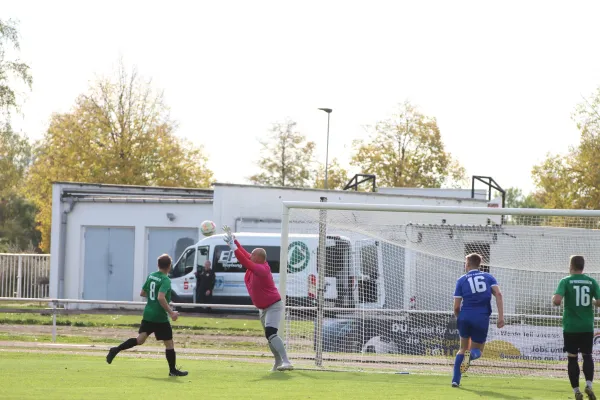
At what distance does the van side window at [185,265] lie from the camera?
3275 centimetres

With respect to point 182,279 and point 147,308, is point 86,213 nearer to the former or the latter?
point 182,279

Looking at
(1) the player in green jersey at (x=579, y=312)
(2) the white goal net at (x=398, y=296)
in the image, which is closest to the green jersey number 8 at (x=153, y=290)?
(2) the white goal net at (x=398, y=296)

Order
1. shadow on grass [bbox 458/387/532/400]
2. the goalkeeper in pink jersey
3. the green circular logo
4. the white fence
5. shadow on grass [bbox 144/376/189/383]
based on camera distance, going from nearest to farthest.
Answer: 1. shadow on grass [bbox 458/387/532/400]
2. shadow on grass [bbox 144/376/189/383]
3. the goalkeeper in pink jersey
4. the green circular logo
5. the white fence

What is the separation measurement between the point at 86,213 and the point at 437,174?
897 inches

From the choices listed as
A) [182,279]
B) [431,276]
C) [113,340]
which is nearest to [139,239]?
[182,279]

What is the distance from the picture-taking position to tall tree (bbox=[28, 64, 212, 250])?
1889 inches

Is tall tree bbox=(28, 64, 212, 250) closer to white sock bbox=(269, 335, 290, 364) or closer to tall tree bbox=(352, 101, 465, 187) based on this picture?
tall tree bbox=(352, 101, 465, 187)

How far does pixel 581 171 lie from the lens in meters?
46.4

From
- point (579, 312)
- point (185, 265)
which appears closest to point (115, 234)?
point (185, 265)

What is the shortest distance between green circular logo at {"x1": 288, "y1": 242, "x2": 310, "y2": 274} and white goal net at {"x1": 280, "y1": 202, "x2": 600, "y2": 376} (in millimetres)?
24

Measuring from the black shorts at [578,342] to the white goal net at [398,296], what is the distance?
16.0 feet

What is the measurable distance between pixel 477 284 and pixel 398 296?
5.19m

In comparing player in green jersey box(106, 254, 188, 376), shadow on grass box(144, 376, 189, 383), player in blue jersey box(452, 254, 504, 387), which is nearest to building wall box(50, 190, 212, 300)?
player in green jersey box(106, 254, 188, 376)

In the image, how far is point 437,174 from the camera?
53875mm
